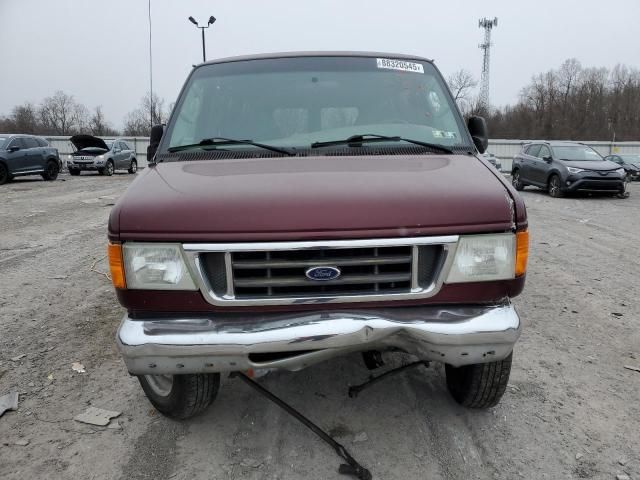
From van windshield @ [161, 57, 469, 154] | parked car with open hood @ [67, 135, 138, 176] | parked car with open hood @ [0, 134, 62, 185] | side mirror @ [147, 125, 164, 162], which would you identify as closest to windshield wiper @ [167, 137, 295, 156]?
van windshield @ [161, 57, 469, 154]

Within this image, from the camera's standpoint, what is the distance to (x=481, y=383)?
2.64 m

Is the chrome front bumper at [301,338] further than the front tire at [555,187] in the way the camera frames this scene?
No

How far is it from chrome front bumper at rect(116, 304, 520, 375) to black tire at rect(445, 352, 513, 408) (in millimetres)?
424

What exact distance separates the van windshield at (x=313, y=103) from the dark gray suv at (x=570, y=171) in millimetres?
11767

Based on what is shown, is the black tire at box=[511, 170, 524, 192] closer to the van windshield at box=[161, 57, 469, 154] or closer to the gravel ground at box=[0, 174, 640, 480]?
the gravel ground at box=[0, 174, 640, 480]

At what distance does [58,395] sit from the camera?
123 inches

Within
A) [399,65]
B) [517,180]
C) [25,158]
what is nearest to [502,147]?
[517,180]

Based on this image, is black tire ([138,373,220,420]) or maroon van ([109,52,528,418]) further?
black tire ([138,373,220,420])

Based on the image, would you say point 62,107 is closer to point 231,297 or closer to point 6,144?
point 6,144

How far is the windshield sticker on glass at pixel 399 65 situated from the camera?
11.1 ft

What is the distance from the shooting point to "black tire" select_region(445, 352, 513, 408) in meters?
2.59

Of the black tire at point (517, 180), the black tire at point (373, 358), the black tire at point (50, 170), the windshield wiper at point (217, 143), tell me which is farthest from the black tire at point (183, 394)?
the black tire at point (50, 170)

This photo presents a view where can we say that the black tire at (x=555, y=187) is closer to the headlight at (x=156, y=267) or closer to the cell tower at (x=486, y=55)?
the headlight at (x=156, y=267)

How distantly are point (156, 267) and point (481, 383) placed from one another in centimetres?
177
